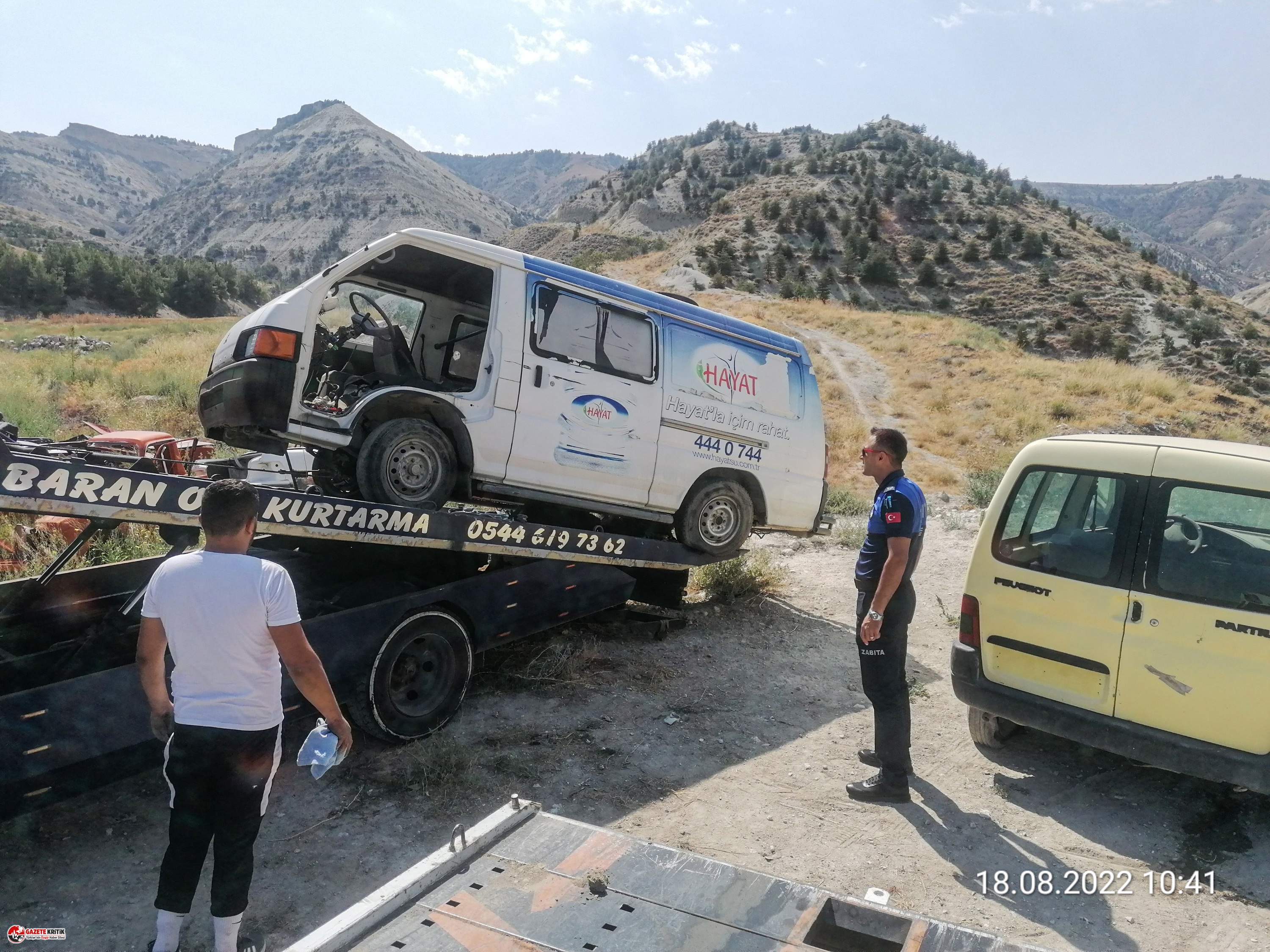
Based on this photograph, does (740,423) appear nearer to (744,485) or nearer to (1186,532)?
(744,485)

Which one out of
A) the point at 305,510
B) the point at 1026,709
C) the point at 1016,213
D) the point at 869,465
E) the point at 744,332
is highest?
the point at 1016,213

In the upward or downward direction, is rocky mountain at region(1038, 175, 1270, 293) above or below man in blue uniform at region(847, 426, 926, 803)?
above

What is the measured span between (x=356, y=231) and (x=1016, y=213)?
82058 mm

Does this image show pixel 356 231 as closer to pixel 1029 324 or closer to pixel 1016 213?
pixel 1016 213

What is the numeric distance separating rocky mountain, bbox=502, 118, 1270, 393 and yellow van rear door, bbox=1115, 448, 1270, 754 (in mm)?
30411

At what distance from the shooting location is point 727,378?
6.93 meters

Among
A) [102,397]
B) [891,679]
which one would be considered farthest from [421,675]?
[102,397]

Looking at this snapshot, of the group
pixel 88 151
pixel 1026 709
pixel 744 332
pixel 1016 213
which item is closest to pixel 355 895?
pixel 1026 709

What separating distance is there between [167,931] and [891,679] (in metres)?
3.48

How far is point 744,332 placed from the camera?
23.4 ft

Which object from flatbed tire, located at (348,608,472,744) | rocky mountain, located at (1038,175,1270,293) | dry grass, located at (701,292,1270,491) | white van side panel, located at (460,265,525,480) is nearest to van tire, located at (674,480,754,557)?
white van side panel, located at (460,265,525,480)

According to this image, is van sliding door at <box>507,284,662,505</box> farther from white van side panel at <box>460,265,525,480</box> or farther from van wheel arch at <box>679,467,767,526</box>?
van wheel arch at <box>679,467,767,526</box>

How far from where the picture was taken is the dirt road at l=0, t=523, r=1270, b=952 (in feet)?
12.2
